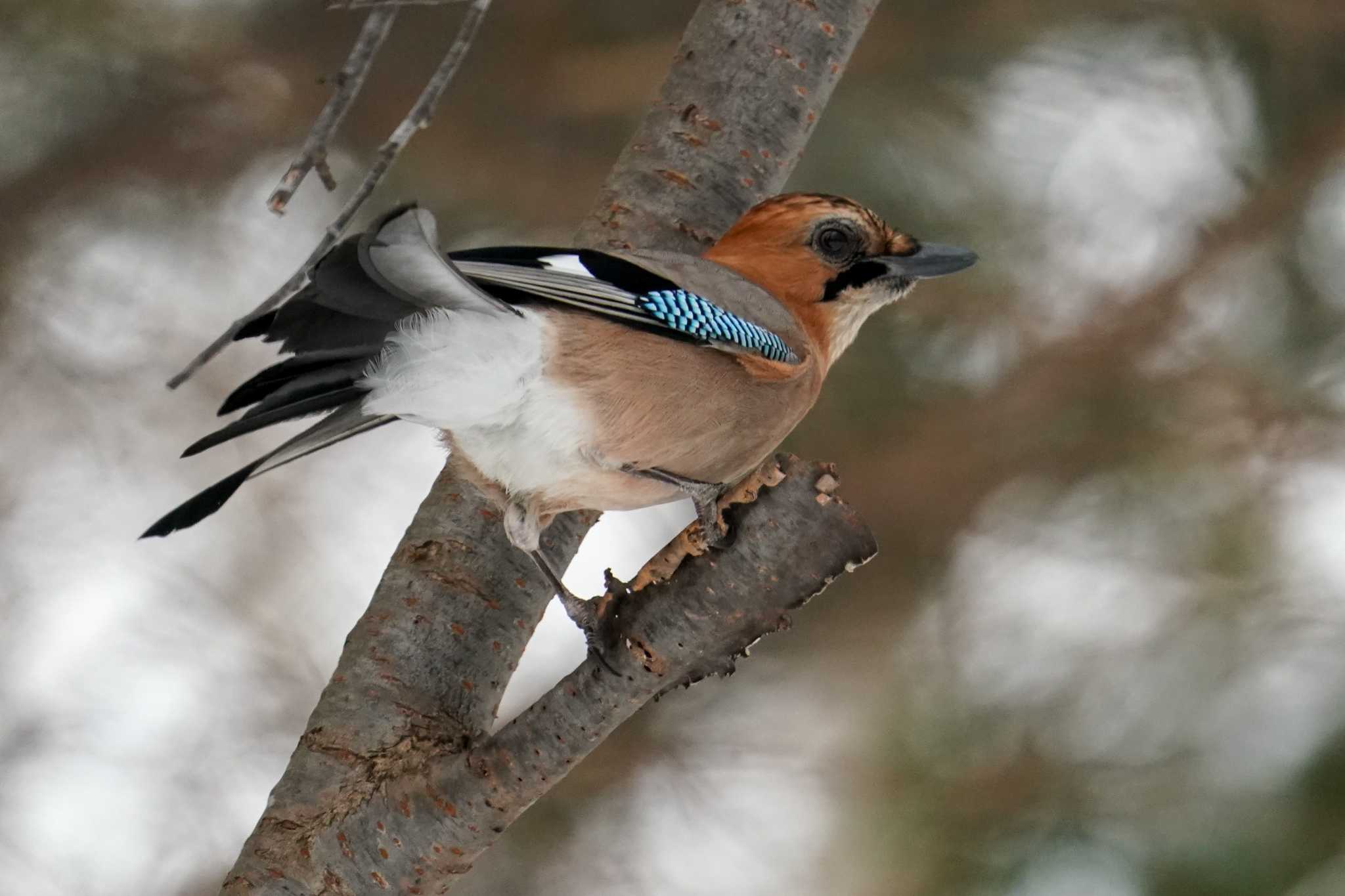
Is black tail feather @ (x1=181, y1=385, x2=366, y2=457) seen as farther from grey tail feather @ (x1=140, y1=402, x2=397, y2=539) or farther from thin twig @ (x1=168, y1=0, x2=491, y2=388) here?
thin twig @ (x1=168, y1=0, x2=491, y2=388)

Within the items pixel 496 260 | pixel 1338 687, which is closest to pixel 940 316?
pixel 1338 687

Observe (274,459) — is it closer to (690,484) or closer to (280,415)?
(280,415)

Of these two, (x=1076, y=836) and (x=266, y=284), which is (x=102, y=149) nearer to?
(x=266, y=284)

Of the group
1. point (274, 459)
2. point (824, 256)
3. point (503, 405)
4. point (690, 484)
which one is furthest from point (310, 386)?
point (824, 256)

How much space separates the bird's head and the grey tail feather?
0.81m

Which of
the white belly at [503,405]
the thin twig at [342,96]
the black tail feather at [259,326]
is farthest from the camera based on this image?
the white belly at [503,405]

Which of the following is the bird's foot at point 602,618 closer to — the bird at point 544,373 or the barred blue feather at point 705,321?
the bird at point 544,373

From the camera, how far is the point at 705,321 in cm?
225

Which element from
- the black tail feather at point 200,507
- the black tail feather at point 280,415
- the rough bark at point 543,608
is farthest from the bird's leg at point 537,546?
the black tail feather at point 200,507

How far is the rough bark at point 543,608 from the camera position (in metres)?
1.92

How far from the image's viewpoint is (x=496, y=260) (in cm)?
217

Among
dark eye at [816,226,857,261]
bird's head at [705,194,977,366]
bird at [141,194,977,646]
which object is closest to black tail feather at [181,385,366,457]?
bird at [141,194,977,646]

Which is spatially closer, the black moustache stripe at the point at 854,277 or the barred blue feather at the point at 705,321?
the barred blue feather at the point at 705,321

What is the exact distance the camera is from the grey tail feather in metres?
1.96
